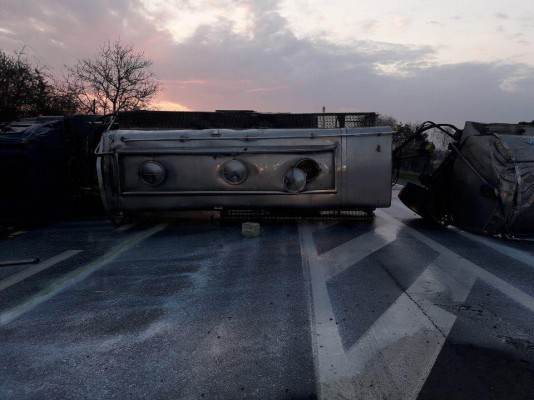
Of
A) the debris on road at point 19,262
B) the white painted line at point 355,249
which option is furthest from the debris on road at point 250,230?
the debris on road at point 19,262

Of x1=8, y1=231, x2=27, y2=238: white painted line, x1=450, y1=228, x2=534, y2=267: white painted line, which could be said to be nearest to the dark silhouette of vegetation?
x1=8, y1=231, x2=27, y2=238: white painted line

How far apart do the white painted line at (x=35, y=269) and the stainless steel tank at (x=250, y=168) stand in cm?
151

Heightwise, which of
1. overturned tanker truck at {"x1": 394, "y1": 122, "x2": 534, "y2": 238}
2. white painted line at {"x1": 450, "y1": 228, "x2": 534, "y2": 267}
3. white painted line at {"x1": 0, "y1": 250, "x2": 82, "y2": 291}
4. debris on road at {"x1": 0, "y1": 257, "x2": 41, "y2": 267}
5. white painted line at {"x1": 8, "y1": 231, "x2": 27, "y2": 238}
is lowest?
white painted line at {"x1": 450, "y1": 228, "x2": 534, "y2": 267}

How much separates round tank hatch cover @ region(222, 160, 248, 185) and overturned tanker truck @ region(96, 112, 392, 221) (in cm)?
2

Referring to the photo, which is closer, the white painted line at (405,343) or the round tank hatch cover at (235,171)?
the white painted line at (405,343)

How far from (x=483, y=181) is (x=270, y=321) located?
15.1 feet

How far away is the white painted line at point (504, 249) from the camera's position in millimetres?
4668

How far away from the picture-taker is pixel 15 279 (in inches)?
159

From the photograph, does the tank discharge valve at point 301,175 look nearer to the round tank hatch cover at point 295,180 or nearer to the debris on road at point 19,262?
the round tank hatch cover at point 295,180

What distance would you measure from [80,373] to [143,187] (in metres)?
4.22

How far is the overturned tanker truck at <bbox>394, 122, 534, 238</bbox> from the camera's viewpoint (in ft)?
17.8

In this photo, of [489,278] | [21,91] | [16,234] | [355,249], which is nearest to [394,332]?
[489,278]

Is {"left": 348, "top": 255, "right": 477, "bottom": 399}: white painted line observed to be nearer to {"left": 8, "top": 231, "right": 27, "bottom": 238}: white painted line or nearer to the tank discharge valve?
the tank discharge valve

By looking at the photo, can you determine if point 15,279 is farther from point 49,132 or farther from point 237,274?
point 49,132
